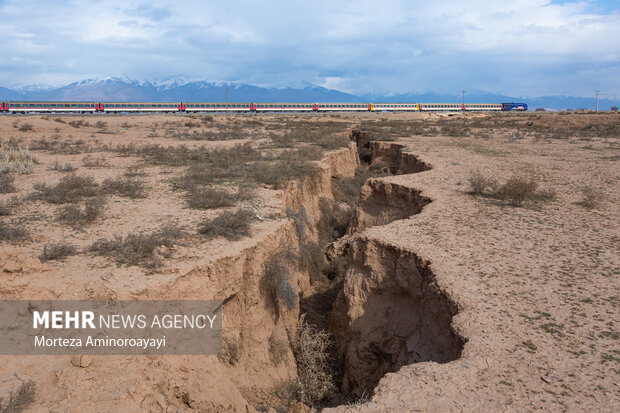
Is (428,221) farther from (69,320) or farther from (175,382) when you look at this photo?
(69,320)

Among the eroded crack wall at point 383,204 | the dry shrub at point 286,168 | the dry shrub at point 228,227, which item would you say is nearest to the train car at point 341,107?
the dry shrub at point 286,168

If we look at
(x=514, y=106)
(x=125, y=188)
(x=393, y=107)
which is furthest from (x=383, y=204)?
(x=514, y=106)

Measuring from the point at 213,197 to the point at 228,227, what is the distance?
2082 mm

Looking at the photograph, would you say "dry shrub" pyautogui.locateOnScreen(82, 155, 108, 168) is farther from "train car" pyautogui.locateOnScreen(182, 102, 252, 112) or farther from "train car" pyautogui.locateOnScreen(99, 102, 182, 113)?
"train car" pyautogui.locateOnScreen(182, 102, 252, 112)

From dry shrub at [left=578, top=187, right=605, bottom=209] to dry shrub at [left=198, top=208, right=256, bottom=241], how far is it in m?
8.29

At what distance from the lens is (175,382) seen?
4.86 metres

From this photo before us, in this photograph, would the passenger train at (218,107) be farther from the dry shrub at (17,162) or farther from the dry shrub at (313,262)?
the dry shrub at (313,262)

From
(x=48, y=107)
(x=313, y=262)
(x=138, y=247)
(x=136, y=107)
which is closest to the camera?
(x=138, y=247)

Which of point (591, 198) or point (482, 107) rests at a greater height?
point (482, 107)

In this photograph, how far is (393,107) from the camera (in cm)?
6462

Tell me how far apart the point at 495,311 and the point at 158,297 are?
468 cm

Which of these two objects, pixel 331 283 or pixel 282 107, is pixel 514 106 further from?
pixel 331 283

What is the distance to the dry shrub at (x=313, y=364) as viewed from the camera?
732 centimetres

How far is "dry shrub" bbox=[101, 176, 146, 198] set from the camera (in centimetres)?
1032
